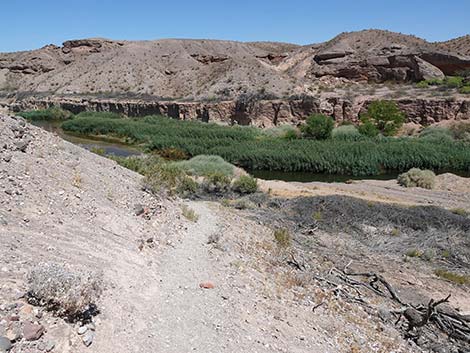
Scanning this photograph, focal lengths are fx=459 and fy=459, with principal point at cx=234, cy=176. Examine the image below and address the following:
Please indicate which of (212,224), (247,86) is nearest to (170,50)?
(247,86)

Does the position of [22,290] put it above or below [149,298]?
above

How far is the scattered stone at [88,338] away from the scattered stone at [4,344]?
2.77ft

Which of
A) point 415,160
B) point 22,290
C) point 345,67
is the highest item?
point 345,67

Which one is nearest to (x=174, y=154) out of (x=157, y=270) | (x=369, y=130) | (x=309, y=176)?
(x=309, y=176)

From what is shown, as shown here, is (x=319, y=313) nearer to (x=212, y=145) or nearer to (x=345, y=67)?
(x=212, y=145)

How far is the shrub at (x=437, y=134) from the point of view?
123ft

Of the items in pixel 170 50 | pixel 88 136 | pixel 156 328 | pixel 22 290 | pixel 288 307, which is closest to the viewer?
pixel 22 290

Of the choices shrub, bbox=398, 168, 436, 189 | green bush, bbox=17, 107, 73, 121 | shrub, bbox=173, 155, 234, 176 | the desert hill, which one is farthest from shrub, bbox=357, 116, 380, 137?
green bush, bbox=17, 107, 73, 121

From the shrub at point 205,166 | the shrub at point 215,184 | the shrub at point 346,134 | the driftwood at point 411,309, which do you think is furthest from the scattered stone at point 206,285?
the shrub at point 346,134

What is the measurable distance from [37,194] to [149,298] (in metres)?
3.48

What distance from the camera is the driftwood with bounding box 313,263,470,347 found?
828 cm

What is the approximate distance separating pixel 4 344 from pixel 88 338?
94cm

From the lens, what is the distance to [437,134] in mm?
39688

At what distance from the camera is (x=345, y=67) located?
2527 inches
